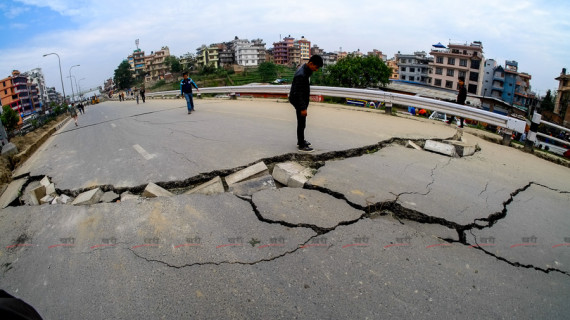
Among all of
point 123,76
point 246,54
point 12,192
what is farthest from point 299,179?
point 123,76

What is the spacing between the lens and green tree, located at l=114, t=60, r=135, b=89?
383 feet

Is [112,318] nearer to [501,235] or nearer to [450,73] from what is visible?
[501,235]

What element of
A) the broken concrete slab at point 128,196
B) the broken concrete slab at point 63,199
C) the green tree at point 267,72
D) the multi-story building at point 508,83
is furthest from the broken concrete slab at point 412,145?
the green tree at point 267,72

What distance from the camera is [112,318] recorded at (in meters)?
1.99

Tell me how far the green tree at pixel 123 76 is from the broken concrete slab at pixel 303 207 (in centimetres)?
13654

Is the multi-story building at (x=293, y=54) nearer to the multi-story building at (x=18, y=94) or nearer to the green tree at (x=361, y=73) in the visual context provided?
the green tree at (x=361, y=73)

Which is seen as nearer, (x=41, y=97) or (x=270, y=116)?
(x=270, y=116)

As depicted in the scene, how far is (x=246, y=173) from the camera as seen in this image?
424 cm

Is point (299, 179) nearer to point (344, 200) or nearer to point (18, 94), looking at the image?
point (344, 200)

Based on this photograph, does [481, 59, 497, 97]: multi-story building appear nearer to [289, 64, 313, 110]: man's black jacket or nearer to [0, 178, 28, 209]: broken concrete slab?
[289, 64, 313, 110]: man's black jacket

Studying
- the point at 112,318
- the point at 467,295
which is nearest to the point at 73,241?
the point at 112,318

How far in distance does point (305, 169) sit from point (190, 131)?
184 inches

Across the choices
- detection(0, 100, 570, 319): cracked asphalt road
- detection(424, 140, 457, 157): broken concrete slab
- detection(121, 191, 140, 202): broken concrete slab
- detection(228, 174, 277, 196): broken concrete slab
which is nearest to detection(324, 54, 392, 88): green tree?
detection(424, 140, 457, 157): broken concrete slab

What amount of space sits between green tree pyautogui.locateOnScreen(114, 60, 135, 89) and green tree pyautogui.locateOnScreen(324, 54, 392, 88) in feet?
349
